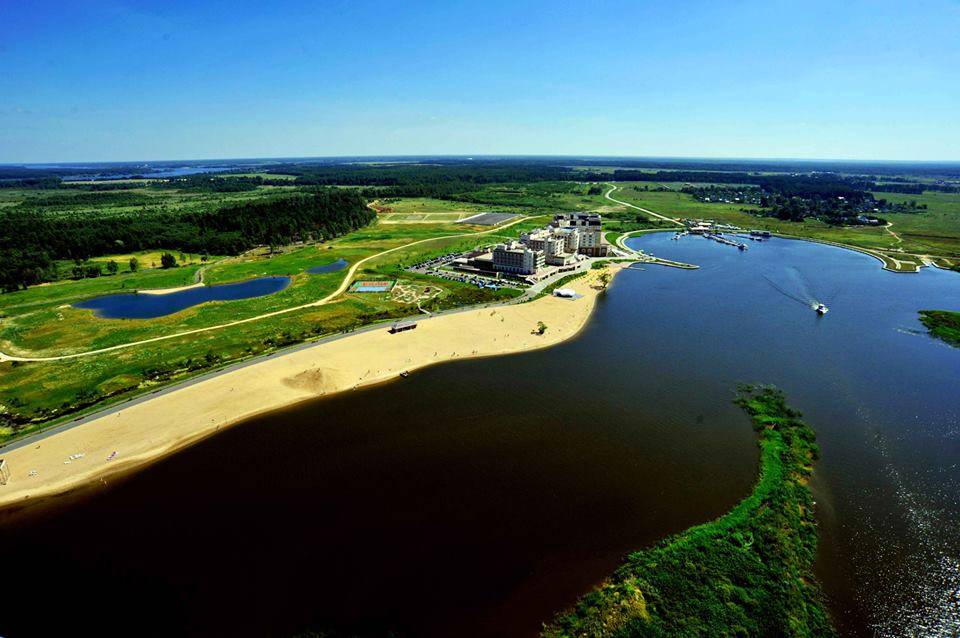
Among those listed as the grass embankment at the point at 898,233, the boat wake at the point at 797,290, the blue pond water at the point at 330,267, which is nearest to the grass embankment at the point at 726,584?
the boat wake at the point at 797,290

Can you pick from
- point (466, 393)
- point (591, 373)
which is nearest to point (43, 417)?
point (466, 393)

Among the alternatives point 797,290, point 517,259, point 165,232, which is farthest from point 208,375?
point 165,232

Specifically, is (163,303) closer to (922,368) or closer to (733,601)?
(733,601)

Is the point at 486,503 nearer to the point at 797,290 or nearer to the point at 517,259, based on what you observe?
the point at 517,259

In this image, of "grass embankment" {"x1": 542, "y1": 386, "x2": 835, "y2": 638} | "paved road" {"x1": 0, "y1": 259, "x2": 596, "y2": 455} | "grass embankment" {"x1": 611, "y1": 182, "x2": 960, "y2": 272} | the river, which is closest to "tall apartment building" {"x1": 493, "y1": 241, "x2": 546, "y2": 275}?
"paved road" {"x1": 0, "y1": 259, "x2": 596, "y2": 455}

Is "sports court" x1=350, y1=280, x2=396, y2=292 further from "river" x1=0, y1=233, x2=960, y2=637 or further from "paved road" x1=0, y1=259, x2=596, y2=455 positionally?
"river" x1=0, y1=233, x2=960, y2=637
